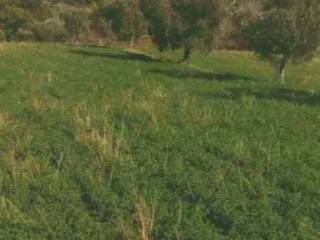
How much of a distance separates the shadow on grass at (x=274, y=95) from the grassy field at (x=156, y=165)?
0.26 metres

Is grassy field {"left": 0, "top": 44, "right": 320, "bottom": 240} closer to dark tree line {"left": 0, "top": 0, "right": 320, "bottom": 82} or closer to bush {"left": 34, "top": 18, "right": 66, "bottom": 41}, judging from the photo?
dark tree line {"left": 0, "top": 0, "right": 320, "bottom": 82}

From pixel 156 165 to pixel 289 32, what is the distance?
38269mm

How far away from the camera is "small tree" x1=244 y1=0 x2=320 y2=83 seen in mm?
55344

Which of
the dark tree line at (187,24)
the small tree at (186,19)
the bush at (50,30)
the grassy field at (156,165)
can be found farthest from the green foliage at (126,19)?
the grassy field at (156,165)

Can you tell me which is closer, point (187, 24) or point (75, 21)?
point (187, 24)

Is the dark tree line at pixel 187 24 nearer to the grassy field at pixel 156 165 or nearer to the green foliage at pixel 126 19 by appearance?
the green foliage at pixel 126 19

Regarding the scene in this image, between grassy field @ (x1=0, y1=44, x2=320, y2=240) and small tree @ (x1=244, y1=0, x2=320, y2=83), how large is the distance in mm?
19628

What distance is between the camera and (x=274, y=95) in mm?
37844

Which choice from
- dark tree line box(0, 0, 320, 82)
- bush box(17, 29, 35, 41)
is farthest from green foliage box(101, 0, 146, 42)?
bush box(17, 29, 35, 41)

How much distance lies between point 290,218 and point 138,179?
442 cm

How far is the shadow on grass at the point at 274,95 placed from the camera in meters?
35.7

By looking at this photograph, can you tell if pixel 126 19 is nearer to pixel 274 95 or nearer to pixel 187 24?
pixel 187 24

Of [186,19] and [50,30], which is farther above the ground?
[186,19]

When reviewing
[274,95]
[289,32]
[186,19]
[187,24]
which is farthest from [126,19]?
[274,95]
